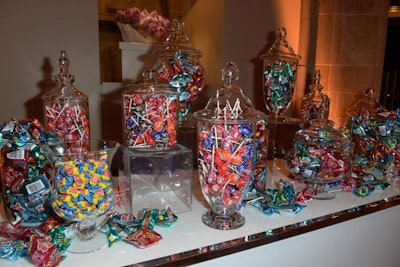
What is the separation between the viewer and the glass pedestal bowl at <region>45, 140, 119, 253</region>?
80cm

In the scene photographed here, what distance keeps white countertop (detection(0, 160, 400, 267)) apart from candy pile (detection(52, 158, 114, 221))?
0.34 feet

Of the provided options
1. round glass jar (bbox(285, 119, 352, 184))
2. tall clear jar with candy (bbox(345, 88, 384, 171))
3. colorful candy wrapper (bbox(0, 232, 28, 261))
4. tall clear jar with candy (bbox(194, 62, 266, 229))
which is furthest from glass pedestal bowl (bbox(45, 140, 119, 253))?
tall clear jar with candy (bbox(345, 88, 384, 171))

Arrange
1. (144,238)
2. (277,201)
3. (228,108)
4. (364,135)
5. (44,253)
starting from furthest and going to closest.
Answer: (364,135) → (277,201) → (228,108) → (144,238) → (44,253)

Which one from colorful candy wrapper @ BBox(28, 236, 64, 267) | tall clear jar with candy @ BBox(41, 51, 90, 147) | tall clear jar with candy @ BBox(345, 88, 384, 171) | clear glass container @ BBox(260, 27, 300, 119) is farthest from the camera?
clear glass container @ BBox(260, 27, 300, 119)

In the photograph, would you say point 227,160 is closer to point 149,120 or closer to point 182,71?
point 149,120

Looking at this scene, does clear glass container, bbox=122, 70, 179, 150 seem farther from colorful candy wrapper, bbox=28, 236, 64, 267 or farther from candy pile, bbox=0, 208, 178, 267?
colorful candy wrapper, bbox=28, 236, 64, 267

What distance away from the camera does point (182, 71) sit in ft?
4.39

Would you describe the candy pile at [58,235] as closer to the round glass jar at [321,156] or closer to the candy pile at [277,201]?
the candy pile at [277,201]

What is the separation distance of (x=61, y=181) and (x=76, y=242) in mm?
169

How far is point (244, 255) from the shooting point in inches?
34.5

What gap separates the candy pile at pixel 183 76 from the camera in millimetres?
1315

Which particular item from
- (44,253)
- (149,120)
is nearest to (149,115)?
(149,120)

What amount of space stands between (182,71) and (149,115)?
1.22 ft

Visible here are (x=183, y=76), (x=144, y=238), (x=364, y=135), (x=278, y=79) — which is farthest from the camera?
(x=278, y=79)
